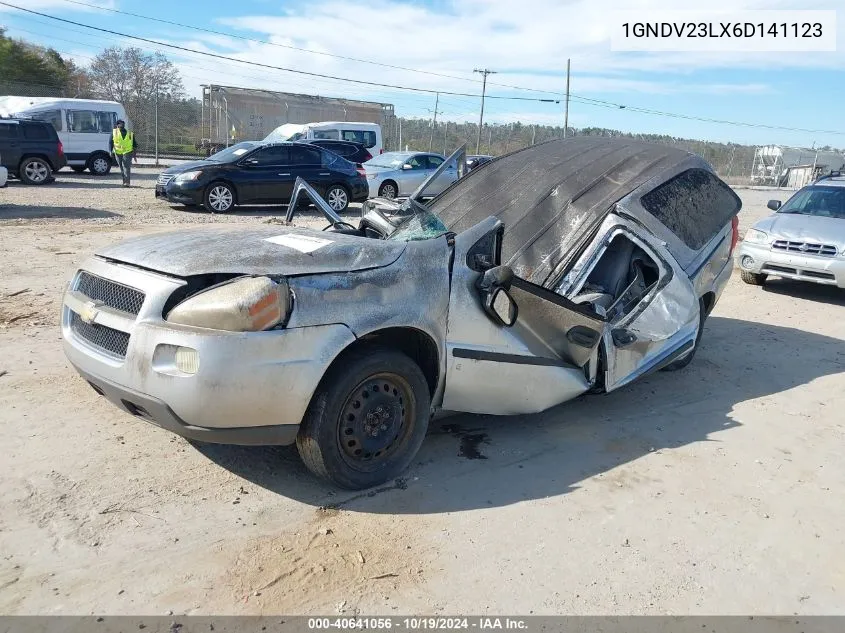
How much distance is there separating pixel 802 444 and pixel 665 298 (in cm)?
129

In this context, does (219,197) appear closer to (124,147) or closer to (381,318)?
(124,147)

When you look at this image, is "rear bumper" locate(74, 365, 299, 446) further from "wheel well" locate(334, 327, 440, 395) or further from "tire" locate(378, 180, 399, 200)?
"tire" locate(378, 180, 399, 200)

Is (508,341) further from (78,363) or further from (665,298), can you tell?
(78,363)

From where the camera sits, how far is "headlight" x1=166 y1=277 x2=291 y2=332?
9.50 ft

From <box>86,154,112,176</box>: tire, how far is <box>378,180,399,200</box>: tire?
10.6 m

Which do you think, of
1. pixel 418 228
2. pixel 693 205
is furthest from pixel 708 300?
pixel 418 228

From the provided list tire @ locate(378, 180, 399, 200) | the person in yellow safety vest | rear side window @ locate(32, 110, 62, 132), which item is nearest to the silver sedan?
tire @ locate(378, 180, 399, 200)

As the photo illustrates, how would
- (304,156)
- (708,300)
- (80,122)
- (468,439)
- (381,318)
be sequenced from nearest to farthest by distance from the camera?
(381,318) → (468,439) → (708,300) → (304,156) → (80,122)

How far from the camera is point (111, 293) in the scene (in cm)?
334

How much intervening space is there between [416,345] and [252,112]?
32.7m

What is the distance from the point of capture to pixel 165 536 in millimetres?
3033

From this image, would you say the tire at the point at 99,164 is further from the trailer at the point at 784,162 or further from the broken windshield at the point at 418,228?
the trailer at the point at 784,162

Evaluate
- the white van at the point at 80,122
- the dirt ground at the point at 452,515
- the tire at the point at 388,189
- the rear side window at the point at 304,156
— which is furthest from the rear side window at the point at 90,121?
the dirt ground at the point at 452,515
